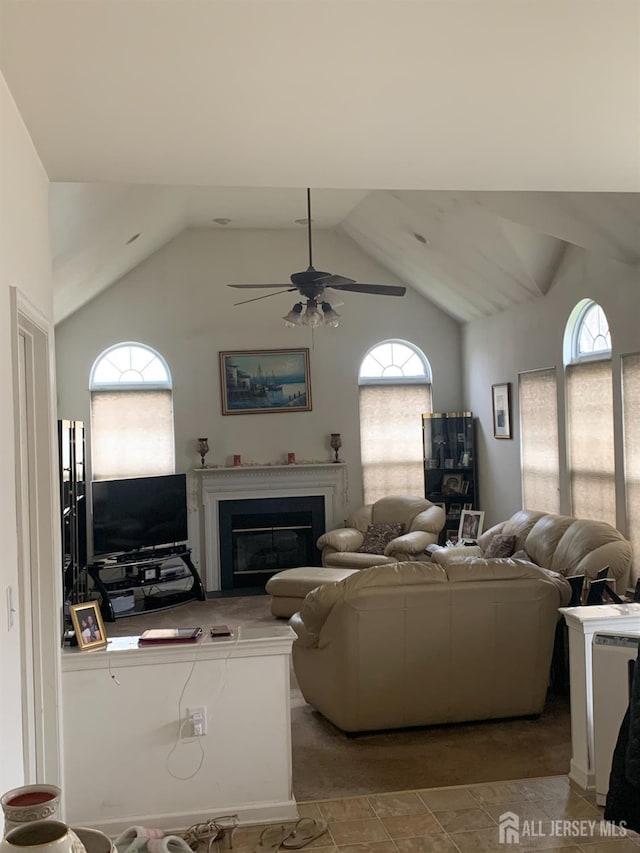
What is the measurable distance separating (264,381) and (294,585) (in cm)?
276

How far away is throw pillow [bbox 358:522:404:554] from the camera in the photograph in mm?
8656

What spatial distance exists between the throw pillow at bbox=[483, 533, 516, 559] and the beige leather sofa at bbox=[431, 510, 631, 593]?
42 mm

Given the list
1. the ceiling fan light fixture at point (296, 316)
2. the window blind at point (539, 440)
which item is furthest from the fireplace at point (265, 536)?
the ceiling fan light fixture at point (296, 316)

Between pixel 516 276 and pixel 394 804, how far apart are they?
16.4 feet

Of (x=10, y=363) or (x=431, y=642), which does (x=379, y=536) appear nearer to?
(x=431, y=642)

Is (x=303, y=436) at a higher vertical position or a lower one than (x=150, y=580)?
higher

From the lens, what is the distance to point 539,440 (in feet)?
25.1

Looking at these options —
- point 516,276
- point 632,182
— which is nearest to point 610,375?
point 516,276

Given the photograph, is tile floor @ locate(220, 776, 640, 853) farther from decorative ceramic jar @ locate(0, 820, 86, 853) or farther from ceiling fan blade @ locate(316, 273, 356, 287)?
ceiling fan blade @ locate(316, 273, 356, 287)

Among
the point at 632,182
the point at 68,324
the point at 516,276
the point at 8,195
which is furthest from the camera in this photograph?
the point at 68,324

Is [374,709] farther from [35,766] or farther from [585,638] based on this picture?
[35,766]

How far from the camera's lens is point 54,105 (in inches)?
104

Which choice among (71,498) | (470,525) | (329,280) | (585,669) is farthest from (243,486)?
(585,669)

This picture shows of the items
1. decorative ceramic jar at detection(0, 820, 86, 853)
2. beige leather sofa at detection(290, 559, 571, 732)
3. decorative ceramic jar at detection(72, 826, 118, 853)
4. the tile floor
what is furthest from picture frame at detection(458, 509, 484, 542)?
decorative ceramic jar at detection(0, 820, 86, 853)
